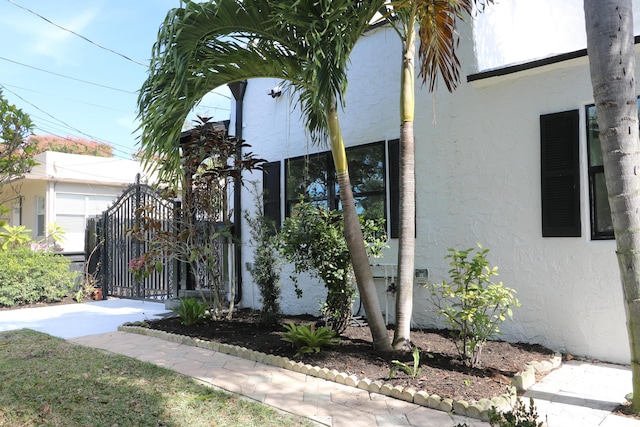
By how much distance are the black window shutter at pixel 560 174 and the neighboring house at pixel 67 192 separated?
1244cm

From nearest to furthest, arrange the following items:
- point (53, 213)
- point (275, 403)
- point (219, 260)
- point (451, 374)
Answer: point (275, 403), point (451, 374), point (219, 260), point (53, 213)

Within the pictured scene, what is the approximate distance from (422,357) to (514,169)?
2.39m

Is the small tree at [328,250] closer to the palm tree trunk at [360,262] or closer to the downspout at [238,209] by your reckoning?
the palm tree trunk at [360,262]

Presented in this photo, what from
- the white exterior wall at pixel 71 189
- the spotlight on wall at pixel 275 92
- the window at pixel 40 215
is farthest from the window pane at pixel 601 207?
the window at pixel 40 215

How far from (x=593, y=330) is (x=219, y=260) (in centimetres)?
550

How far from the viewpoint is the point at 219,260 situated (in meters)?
7.47

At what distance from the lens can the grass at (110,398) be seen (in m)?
3.07

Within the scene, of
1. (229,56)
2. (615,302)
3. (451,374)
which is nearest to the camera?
(451,374)

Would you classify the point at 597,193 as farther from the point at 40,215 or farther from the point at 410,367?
the point at 40,215

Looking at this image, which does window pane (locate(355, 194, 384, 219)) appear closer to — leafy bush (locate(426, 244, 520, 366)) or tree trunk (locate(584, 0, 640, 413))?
leafy bush (locate(426, 244, 520, 366))

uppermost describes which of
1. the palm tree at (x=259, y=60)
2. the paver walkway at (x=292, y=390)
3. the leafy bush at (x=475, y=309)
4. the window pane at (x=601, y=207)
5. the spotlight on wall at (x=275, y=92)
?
the spotlight on wall at (x=275, y=92)

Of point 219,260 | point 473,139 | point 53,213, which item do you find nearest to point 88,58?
point 53,213

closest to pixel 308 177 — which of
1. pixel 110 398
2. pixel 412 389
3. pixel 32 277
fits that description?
pixel 412 389

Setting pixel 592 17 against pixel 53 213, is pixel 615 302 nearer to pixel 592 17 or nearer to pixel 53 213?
pixel 592 17
